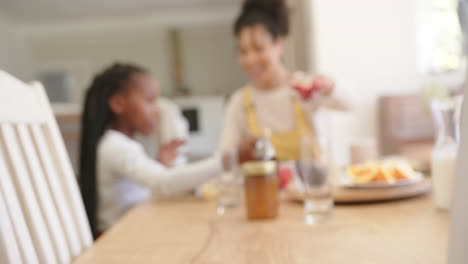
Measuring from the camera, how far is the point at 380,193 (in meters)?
1.04

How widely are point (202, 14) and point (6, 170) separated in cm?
673

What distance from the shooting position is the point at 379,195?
103 centimetres

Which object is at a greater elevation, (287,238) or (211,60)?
(211,60)

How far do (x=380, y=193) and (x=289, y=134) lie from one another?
951 mm

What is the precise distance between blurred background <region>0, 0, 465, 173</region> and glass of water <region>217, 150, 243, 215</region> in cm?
198

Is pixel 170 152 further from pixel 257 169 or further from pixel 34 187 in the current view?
pixel 34 187

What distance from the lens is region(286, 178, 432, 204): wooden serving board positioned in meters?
1.04

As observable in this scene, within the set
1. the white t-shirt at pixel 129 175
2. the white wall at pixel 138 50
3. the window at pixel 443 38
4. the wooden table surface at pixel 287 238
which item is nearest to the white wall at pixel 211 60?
the white wall at pixel 138 50

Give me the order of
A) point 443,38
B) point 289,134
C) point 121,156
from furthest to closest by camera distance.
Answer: point 443,38 → point 289,134 → point 121,156

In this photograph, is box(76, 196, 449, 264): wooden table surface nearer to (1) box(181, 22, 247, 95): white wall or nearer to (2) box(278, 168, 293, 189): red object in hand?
(2) box(278, 168, 293, 189): red object in hand

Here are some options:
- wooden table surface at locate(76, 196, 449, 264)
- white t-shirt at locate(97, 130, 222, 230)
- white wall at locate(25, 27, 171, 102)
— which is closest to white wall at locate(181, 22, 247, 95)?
white wall at locate(25, 27, 171, 102)

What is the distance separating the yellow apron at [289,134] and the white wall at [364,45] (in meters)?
1.21

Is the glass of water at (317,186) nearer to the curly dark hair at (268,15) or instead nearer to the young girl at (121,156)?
the young girl at (121,156)

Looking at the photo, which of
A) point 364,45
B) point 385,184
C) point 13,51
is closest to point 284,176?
point 385,184
